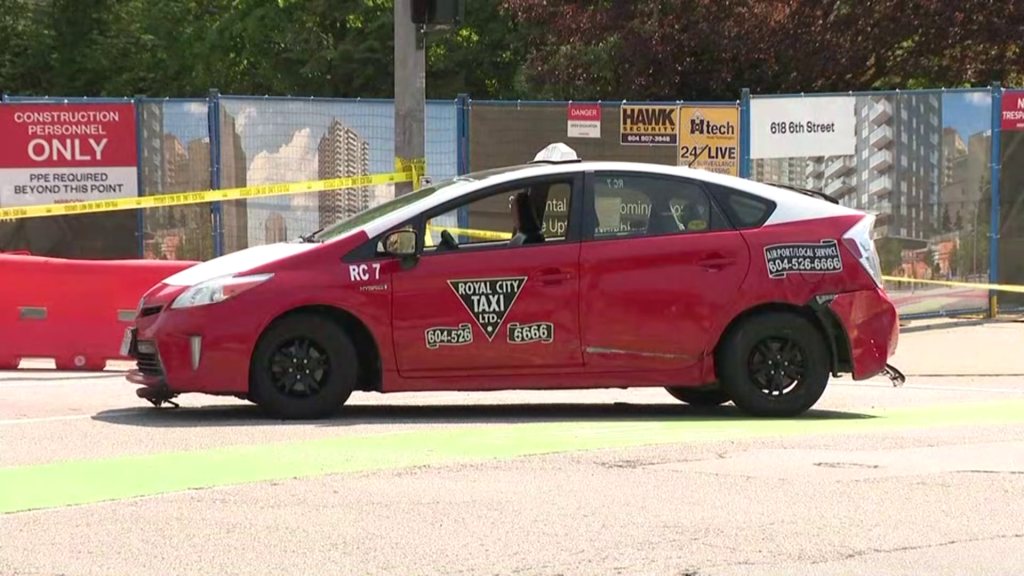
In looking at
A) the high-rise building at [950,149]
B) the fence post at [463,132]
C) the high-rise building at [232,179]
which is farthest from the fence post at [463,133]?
the high-rise building at [950,149]

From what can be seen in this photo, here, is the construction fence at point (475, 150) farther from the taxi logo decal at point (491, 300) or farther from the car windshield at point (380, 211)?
the taxi logo decal at point (491, 300)

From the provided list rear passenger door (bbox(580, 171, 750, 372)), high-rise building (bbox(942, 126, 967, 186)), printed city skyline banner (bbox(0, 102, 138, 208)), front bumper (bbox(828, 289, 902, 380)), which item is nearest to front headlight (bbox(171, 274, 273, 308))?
rear passenger door (bbox(580, 171, 750, 372))

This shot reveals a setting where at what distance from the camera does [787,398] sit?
999 centimetres

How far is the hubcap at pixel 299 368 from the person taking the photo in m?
9.50

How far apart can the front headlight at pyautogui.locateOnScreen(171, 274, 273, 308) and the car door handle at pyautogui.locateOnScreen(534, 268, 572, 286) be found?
5.19ft

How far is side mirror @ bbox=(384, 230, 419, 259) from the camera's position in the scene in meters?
9.61

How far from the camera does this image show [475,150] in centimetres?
1614

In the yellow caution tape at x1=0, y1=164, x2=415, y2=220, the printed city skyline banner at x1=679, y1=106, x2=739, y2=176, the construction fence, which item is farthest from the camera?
the printed city skyline banner at x1=679, y1=106, x2=739, y2=176

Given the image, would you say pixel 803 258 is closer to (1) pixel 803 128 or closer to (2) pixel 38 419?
(2) pixel 38 419

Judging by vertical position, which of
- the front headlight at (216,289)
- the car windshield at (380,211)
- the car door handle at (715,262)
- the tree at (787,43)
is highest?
the tree at (787,43)

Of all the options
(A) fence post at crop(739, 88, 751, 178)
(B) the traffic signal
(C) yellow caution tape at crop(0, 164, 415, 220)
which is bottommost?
(C) yellow caution tape at crop(0, 164, 415, 220)

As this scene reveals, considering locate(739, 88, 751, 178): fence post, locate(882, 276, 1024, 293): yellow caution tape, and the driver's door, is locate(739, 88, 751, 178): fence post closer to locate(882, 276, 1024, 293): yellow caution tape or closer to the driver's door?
locate(882, 276, 1024, 293): yellow caution tape

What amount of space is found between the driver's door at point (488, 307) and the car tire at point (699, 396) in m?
1.37

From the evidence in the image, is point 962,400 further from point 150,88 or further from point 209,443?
point 150,88
